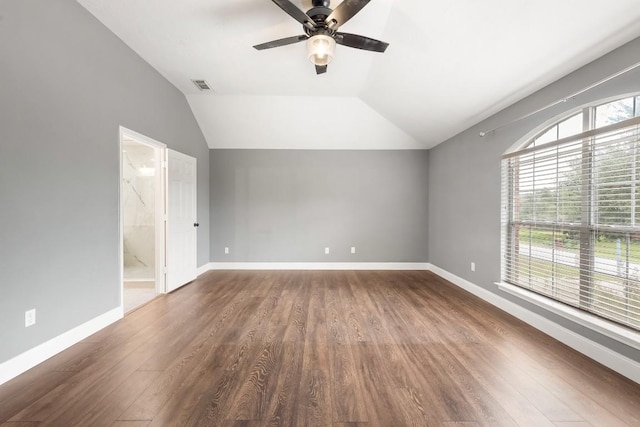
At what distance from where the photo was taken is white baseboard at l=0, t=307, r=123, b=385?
179cm

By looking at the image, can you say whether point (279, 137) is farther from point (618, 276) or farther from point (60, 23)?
point (618, 276)

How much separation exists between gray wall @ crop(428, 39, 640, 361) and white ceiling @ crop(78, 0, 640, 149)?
0.44 feet

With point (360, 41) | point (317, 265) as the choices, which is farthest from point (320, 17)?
point (317, 265)

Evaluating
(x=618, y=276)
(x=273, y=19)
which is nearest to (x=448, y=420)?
(x=618, y=276)

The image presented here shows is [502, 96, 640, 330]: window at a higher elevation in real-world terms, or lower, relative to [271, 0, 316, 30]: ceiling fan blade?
lower

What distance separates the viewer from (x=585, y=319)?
6.94ft

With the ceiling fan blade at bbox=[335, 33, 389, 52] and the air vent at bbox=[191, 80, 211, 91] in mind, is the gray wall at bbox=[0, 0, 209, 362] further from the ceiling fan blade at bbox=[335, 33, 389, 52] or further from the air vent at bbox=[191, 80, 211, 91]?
the ceiling fan blade at bbox=[335, 33, 389, 52]

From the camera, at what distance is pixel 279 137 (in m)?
4.96

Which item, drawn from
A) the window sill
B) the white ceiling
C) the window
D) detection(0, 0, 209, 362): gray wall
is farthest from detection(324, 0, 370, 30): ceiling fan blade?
the window sill

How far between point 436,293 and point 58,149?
4.59 m

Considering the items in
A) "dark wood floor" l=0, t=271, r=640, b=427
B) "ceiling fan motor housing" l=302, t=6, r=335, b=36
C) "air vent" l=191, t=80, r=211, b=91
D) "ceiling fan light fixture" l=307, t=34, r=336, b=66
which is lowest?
"dark wood floor" l=0, t=271, r=640, b=427

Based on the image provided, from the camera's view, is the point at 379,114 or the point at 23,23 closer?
the point at 23,23

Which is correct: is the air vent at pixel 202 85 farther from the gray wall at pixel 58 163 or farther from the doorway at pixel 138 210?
the doorway at pixel 138 210

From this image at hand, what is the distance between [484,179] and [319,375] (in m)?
3.27
